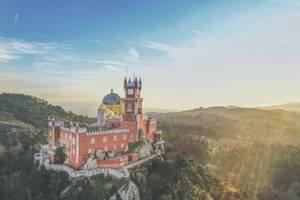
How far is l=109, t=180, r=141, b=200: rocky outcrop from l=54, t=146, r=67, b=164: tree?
10.7m

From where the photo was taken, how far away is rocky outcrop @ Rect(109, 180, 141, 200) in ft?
115

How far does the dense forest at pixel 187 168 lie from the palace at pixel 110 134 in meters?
2.52

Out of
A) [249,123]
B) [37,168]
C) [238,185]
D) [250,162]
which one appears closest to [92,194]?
[37,168]

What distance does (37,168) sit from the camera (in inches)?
1777

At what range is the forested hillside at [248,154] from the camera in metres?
54.3

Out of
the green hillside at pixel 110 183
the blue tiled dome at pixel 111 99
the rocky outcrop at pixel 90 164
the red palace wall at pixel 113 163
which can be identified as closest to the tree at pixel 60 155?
the green hillside at pixel 110 183

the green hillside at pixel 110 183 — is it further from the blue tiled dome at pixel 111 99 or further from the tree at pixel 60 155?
the blue tiled dome at pixel 111 99

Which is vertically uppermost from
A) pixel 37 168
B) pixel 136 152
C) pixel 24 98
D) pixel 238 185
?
pixel 24 98

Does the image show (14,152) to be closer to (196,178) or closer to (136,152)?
(136,152)

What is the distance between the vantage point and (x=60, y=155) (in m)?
42.3

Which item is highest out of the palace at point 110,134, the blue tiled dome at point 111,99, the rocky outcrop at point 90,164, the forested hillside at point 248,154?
the blue tiled dome at point 111,99

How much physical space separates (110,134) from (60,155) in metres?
7.54

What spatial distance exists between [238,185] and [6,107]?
98823 millimetres

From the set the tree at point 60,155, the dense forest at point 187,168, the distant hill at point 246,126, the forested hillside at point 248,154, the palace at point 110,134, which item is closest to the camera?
the dense forest at point 187,168
